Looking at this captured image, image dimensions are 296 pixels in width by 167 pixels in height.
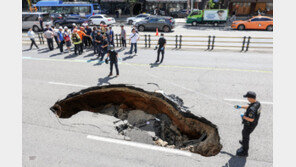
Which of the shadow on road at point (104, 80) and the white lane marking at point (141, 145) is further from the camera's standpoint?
the shadow on road at point (104, 80)

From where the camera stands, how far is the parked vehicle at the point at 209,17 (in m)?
25.3

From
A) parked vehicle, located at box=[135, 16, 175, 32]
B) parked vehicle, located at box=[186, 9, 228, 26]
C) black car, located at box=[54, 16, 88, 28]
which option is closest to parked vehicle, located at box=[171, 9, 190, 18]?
parked vehicle, located at box=[186, 9, 228, 26]

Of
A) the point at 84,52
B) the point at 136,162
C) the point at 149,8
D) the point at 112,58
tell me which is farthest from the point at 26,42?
the point at 149,8

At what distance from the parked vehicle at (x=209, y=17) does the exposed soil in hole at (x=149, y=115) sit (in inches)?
890

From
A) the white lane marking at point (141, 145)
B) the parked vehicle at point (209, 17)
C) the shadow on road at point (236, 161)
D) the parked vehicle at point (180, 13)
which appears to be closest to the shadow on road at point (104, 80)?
the white lane marking at point (141, 145)

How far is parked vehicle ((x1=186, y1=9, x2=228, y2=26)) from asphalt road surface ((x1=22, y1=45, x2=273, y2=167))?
14335 millimetres

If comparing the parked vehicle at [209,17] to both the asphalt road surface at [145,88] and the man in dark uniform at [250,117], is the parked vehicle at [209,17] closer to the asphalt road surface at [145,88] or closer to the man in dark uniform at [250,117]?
the asphalt road surface at [145,88]

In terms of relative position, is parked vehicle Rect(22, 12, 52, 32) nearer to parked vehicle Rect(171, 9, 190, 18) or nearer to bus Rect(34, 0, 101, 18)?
bus Rect(34, 0, 101, 18)

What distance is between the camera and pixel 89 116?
20.7ft

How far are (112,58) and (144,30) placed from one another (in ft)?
51.2

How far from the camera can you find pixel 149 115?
6531 millimetres

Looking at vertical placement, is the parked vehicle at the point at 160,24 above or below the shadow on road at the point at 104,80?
above

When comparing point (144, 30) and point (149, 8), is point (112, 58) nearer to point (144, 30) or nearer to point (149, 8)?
point (144, 30)

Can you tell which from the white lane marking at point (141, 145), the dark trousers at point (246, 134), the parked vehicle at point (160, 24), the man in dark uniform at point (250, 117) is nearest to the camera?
the man in dark uniform at point (250, 117)
